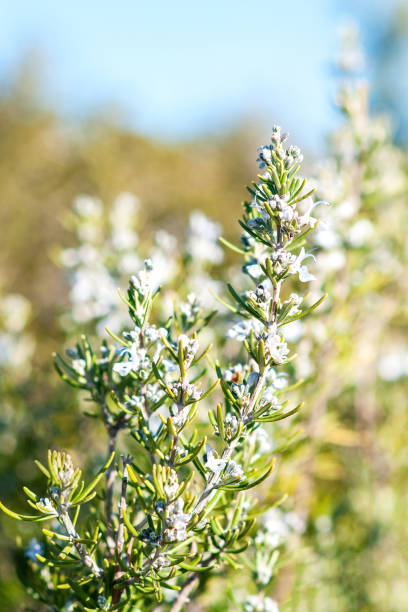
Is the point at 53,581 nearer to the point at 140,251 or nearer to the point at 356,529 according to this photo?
the point at 140,251

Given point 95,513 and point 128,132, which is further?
point 128,132

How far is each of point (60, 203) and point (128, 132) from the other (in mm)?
3016

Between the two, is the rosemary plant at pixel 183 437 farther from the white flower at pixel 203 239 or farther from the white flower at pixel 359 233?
the white flower at pixel 359 233

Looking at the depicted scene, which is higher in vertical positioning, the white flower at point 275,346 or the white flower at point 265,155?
the white flower at point 265,155

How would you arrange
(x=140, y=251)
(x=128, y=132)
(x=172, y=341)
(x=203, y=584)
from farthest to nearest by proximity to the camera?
(x=128, y=132) < (x=140, y=251) < (x=203, y=584) < (x=172, y=341)

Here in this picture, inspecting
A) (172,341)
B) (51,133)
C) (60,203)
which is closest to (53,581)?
(172,341)

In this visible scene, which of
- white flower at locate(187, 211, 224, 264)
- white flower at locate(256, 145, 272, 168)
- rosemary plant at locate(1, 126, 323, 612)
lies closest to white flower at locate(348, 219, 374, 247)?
white flower at locate(187, 211, 224, 264)

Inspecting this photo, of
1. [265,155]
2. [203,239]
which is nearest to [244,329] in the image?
[265,155]

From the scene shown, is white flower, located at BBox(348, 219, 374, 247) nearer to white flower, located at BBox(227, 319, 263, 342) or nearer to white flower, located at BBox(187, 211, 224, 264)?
white flower, located at BBox(187, 211, 224, 264)

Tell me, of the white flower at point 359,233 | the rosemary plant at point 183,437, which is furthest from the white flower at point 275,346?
the white flower at point 359,233

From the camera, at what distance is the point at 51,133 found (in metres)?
9.21

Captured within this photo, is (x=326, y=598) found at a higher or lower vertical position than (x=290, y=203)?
lower

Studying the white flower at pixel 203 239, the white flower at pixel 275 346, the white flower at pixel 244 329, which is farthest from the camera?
the white flower at pixel 203 239

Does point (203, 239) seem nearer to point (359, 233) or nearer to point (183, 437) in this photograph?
point (359, 233)
